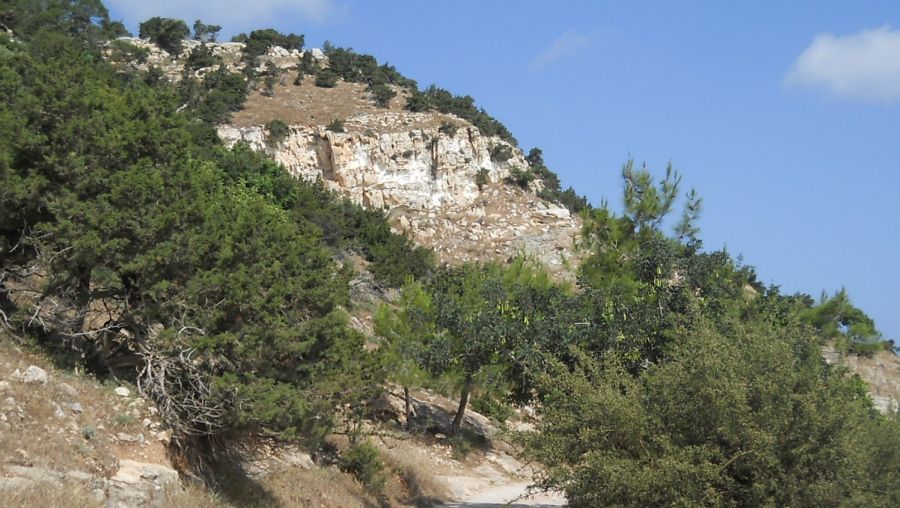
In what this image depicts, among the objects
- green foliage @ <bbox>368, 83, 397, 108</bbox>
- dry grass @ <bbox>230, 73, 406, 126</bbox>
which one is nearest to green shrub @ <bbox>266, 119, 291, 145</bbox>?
dry grass @ <bbox>230, 73, 406, 126</bbox>

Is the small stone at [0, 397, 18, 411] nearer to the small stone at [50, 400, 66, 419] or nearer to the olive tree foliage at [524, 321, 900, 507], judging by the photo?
the small stone at [50, 400, 66, 419]

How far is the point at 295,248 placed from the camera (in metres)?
16.1

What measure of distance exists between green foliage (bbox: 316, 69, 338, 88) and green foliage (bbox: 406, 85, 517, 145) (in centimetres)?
716

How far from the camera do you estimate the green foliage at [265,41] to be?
82625mm

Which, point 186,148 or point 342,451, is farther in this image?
point 342,451

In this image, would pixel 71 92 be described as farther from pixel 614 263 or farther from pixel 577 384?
pixel 614 263

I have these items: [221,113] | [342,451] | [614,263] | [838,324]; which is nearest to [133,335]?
[342,451]

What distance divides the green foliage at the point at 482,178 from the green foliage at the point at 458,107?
4.87m

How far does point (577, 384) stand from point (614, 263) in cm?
499

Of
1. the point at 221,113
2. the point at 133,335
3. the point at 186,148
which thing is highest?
the point at 221,113

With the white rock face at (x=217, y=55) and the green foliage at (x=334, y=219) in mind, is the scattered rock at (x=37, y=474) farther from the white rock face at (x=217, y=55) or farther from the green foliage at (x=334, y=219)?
the white rock face at (x=217, y=55)

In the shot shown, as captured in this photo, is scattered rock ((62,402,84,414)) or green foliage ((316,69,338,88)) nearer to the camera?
scattered rock ((62,402,84,414))

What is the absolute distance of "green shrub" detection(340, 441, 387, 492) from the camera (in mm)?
19984

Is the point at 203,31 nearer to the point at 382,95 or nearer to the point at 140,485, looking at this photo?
the point at 382,95
